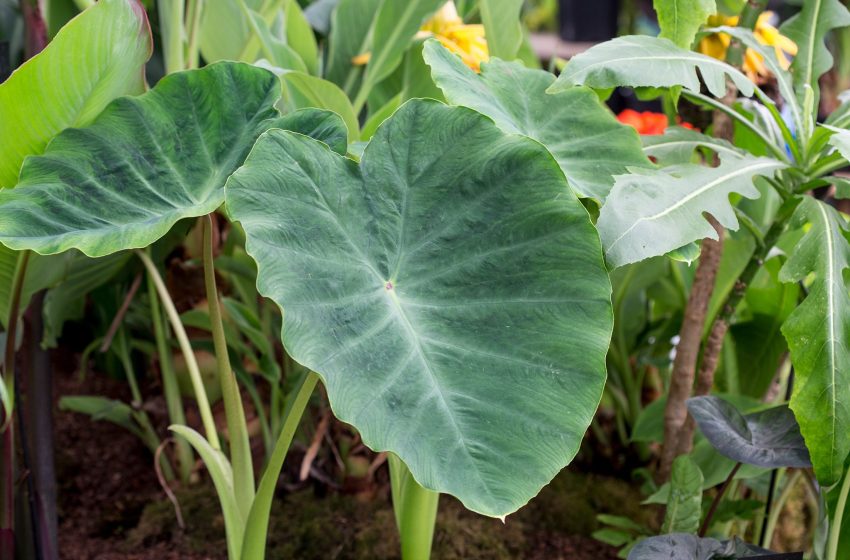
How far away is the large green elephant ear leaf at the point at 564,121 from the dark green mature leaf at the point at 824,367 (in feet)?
0.62

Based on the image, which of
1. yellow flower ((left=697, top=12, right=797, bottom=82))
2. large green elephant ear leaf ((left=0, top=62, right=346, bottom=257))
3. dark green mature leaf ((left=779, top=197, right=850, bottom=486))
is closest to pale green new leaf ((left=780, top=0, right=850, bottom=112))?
yellow flower ((left=697, top=12, right=797, bottom=82))

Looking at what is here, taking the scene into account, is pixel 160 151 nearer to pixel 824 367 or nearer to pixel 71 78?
pixel 71 78

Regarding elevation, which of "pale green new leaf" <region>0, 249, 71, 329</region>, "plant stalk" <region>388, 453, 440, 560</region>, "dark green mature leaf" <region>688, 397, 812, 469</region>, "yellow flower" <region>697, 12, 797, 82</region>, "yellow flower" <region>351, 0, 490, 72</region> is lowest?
"plant stalk" <region>388, 453, 440, 560</region>

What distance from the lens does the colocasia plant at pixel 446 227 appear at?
58 centimetres

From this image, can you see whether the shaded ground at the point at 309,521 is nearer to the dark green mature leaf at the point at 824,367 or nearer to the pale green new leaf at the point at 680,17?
the dark green mature leaf at the point at 824,367

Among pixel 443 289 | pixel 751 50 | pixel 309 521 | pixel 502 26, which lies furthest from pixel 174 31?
pixel 751 50

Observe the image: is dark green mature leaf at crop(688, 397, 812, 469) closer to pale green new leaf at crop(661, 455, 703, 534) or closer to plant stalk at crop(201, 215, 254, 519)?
pale green new leaf at crop(661, 455, 703, 534)

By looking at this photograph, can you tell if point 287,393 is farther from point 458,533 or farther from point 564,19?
point 564,19

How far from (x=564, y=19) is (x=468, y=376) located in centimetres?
367

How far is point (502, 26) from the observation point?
1.01 m

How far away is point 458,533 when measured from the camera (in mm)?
1023

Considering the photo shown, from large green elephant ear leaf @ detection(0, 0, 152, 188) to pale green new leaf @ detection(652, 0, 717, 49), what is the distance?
1.54 feet

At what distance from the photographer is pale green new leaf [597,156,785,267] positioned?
0.62 meters

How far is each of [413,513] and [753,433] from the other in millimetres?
333
